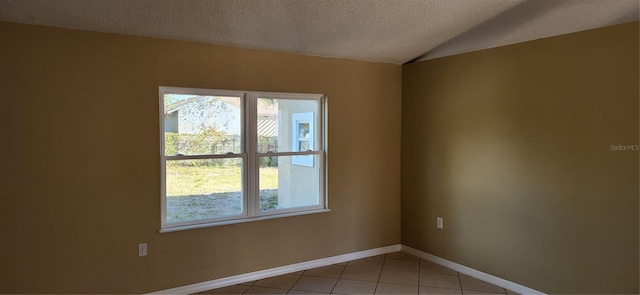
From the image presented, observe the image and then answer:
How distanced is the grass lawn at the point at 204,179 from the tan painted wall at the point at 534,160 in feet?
5.74

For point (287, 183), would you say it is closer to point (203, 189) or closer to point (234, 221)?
point (234, 221)

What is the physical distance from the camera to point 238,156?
354 cm

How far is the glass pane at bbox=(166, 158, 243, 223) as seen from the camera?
3293 millimetres

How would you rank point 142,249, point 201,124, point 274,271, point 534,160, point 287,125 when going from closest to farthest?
1. point 142,249
2. point 534,160
3. point 201,124
4. point 274,271
5. point 287,125

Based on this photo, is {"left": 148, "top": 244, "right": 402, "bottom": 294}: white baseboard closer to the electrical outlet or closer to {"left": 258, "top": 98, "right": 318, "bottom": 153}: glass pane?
the electrical outlet

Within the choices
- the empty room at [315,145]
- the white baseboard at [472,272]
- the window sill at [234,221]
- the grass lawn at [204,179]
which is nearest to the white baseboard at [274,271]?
the empty room at [315,145]

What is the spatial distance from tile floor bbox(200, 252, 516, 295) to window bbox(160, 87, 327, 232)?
571 mm

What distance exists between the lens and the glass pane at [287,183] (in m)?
3.71

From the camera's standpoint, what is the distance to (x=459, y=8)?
2824mm

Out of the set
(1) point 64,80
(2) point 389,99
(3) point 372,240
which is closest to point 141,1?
(1) point 64,80

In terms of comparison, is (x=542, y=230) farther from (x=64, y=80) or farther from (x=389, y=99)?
(x=64, y=80)

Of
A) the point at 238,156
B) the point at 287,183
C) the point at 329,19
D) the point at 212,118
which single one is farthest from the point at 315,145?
the point at 329,19

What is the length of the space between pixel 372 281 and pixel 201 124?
2003 millimetres

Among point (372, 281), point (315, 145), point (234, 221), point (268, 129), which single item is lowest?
point (372, 281)
